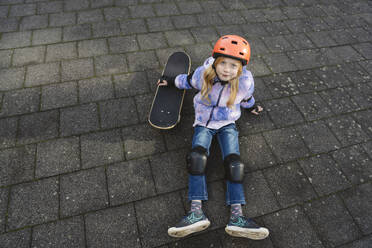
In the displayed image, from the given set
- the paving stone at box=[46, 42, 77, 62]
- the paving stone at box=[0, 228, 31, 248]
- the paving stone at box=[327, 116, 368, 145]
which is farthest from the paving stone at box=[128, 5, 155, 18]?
the paving stone at box=[0, 228, 31, 248]

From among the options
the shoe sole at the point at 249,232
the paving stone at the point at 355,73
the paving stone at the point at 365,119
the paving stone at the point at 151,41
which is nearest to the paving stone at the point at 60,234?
the shoe sole at the point at 249,232

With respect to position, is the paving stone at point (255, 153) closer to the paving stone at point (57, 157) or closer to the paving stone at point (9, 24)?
the paving stone at point (57, 157)

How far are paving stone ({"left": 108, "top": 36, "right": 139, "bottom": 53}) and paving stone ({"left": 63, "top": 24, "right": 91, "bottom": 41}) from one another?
510 millimetres

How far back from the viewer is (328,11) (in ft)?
17.2

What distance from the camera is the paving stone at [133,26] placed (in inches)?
171

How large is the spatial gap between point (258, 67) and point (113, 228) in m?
3.36

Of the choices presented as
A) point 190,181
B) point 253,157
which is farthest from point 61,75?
point 253,157

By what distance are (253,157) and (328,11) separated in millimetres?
4536

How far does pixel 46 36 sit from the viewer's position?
4141mm

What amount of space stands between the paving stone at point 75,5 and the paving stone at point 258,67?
3.65 m

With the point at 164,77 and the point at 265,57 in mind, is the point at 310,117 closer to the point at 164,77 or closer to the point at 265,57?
the point at 265,57

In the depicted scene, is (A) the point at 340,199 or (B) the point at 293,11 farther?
(B) the point at 293,11

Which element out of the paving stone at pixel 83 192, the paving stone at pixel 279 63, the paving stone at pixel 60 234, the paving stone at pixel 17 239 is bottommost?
the paving stone at pixel 60 234

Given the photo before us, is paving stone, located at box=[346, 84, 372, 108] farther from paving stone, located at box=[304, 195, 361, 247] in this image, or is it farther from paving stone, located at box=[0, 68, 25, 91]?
paving stone, located at box=[0, 68, 25, 91]
